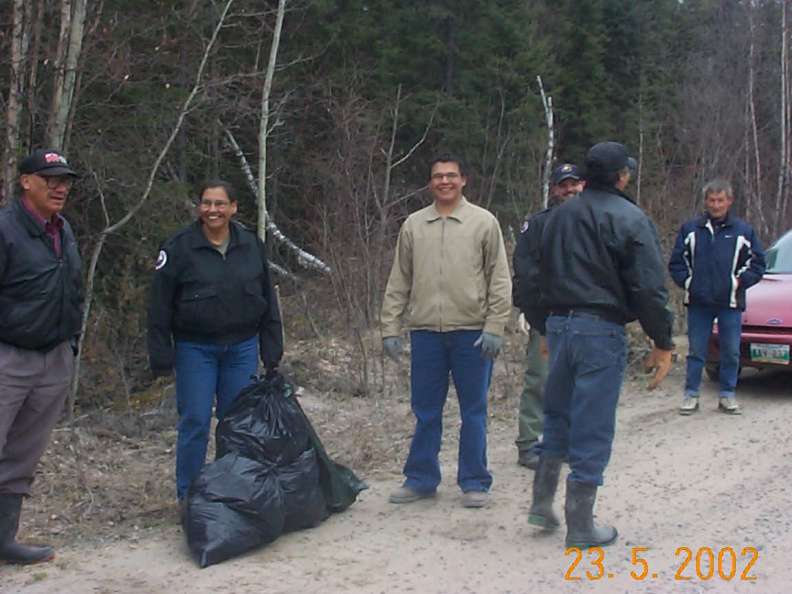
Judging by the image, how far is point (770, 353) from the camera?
771cm

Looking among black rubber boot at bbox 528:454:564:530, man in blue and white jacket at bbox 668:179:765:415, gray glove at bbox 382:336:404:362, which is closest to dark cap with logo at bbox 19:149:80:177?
gray glove at bbox 382:336:404:362

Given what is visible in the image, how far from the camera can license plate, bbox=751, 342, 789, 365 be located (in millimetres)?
7629

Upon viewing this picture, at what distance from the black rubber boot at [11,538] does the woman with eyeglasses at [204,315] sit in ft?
2.60

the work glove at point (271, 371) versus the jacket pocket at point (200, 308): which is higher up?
the jacket pocket at point (200, 308)

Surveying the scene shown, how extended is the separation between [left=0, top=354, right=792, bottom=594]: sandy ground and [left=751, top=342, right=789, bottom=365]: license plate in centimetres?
187

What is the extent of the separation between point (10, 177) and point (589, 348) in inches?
181

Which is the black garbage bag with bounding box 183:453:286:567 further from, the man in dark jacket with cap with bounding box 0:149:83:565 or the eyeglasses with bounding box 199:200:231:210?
the eyeglasses with bounding box 199:200:231:210

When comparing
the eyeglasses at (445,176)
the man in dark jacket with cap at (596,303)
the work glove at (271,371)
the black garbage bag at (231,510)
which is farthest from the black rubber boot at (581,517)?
the eyeglasses at (445,176)

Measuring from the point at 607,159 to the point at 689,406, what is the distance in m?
3.83

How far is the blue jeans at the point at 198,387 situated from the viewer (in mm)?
4676

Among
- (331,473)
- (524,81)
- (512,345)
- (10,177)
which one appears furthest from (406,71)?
→ (331,473)

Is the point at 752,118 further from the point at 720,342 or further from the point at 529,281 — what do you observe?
the point at 529,281

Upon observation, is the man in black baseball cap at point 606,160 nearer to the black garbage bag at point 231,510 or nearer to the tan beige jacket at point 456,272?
the tan beige jacket at point 456,272

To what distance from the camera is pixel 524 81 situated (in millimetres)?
23188
